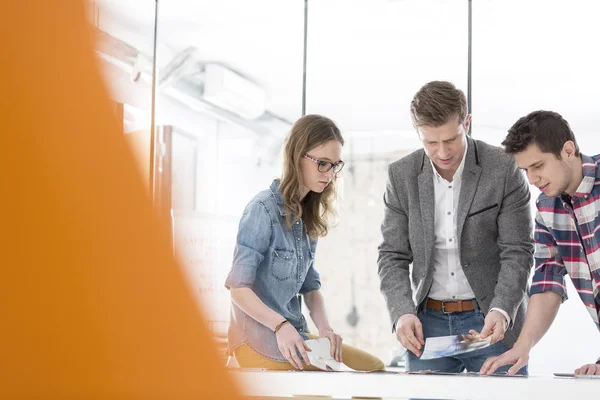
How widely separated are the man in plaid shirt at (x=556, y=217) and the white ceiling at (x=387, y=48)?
1.81 meters

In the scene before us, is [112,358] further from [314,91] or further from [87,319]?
[314,91]

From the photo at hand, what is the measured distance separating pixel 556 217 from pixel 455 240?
0.29m

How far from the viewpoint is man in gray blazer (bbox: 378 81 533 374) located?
Result: 1.89 meters

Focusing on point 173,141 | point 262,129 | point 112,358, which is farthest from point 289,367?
point 262,129

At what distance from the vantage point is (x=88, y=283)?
32 centimetres

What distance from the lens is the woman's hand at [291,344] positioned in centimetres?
172

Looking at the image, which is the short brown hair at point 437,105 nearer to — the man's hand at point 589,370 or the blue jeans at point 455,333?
the blue jeans at point 455,333

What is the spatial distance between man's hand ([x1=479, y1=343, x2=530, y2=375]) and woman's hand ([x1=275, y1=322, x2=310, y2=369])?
455 millimetres

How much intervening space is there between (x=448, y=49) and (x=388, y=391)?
2898 millimetres

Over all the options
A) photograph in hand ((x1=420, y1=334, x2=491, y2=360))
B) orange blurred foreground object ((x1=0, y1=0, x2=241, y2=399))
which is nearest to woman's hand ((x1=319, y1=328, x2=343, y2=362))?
photograph in hand ((x1=420, y1=334, x2=491, y2=360))

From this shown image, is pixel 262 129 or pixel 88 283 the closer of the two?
pixel 88 283

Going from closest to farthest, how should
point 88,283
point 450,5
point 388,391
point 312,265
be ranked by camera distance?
1. point 88,283
2. point 388,391
3. point 312,265
4. point 450,5

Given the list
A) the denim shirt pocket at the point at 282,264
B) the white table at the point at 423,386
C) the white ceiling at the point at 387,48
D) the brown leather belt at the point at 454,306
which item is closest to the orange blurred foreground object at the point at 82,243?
the white table at the point at 423,386

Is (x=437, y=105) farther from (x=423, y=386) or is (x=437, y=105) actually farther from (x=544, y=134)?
(x=423, y=386)
